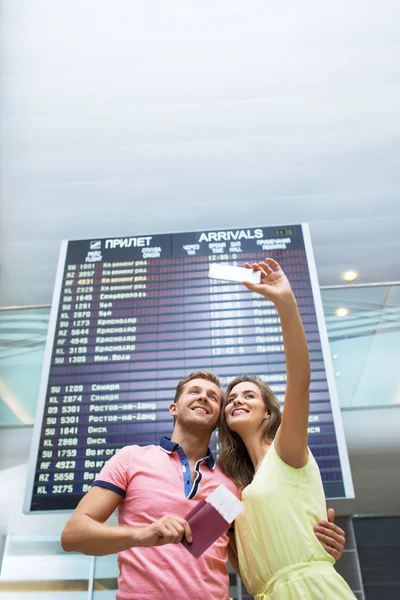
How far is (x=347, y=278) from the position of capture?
391 centimetres

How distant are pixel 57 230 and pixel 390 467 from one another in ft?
9.77

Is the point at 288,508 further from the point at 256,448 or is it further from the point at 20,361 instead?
the point at 20,361

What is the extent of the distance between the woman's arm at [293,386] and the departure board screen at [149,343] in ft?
3.40

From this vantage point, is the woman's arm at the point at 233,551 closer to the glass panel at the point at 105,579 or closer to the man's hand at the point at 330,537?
the man's hand at the point at 330,537

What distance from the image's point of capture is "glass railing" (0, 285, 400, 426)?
3131 mm

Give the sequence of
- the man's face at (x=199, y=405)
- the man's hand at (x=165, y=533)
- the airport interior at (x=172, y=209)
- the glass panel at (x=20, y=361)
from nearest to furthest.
Result: the man's hand at (x=165, y=533) < the man's face at (x=199, y=405) < the airport interior at (x=172, y=209) < the glass panel at (x=20, y=361)

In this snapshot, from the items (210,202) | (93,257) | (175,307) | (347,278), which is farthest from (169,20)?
(347,278)

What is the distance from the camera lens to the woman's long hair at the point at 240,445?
64.0 inches

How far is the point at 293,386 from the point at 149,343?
1.55 m

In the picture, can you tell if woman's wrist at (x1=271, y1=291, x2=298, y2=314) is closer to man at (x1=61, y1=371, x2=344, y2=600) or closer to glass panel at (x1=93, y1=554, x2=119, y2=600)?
man at (x1=61, y1=371, x2=344, y2=600)

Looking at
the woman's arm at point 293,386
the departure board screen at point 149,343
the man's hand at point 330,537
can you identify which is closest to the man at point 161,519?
the man's hand at point 330,537

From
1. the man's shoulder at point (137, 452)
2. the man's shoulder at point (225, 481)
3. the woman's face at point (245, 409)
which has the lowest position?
the man's shoulder at point (225, 481)

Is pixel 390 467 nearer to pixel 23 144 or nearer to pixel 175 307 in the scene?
pixel 175 307

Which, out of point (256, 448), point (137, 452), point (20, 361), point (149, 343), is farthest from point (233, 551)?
point (20, 361)
